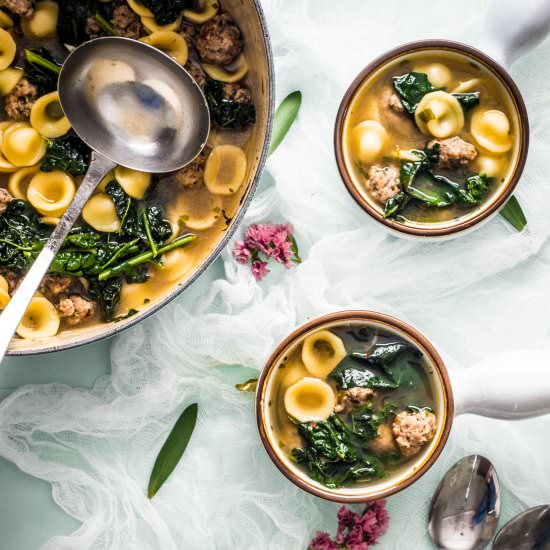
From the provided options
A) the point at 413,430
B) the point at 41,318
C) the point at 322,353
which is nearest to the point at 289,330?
the point at 322,353

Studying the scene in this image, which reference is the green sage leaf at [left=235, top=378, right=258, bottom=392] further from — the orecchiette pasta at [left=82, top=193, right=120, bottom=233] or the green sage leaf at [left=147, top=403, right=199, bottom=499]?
the orecchiette pasta at [left=82, top=193, right=120, bottom=233]

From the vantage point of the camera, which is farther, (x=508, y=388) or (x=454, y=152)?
(x=454, y=152)

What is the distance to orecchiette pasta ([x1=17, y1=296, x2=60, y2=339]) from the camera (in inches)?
83.5

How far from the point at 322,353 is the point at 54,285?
83 cm

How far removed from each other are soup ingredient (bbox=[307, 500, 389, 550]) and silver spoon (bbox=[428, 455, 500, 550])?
6.5 inches

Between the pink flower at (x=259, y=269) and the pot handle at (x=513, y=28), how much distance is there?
0.90 meters

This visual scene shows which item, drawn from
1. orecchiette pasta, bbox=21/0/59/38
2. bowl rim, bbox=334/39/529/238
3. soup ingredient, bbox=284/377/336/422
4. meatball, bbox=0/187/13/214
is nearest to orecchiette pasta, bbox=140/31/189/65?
orecchiette pasta, bbox=21/0/59/38

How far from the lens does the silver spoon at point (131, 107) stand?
2088 millimetres

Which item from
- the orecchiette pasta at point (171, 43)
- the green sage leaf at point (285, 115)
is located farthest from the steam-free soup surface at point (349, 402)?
the orecchiette pasta at point (171, 43)

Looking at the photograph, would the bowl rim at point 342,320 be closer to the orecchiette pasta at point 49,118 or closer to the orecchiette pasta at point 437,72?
the orecchiette pasta at point 437,72

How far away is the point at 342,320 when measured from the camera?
2.09m

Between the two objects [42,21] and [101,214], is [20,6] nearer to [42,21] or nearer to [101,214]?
[42,21]

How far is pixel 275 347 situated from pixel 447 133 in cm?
83

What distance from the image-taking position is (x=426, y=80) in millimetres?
2160
